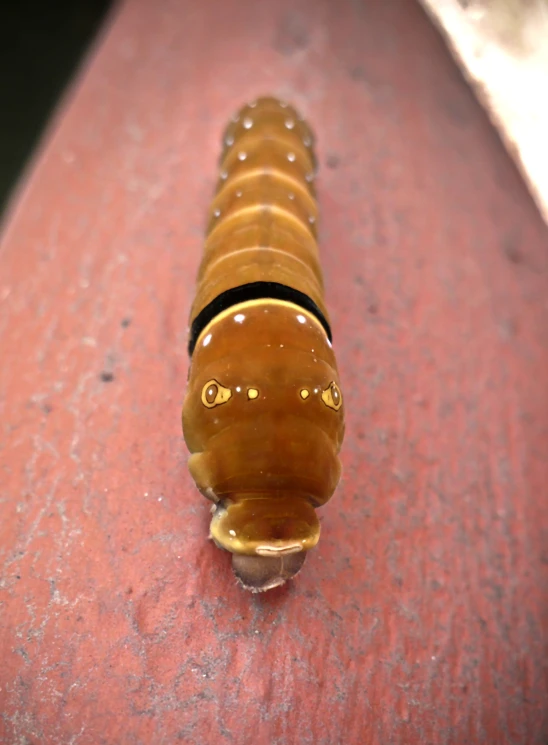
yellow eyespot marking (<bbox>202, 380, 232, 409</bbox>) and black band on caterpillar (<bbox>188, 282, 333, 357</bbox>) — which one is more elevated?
black band on caterpillar (<bbox>188, 282, 333, 357</bbox>)

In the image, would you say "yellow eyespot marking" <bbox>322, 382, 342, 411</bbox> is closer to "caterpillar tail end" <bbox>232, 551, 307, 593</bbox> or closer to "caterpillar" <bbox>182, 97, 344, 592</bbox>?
"caterpillar" <bbox>182, 97, 344, 592</bbox>

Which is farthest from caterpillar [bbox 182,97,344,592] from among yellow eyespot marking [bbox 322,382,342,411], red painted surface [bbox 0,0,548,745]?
red painted surface [bbox 0,0,548,745]

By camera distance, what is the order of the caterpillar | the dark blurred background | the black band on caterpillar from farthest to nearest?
1. the dark blurred background
2. the black band on caterpillar
3. the caterpillar

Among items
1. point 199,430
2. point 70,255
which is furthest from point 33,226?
point 199,430

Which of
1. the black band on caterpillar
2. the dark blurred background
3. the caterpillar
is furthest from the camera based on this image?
the dark blurred background

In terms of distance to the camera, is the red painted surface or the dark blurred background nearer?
the red painted surface

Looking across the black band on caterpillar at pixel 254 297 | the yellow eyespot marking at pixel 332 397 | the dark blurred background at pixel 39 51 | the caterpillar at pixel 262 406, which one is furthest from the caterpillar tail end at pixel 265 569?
the dark blurred background at pixel 39 51

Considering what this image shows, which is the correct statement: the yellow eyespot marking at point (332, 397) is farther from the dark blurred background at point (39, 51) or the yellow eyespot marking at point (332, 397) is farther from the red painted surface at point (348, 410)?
the dark blurred background at point (39, 51)

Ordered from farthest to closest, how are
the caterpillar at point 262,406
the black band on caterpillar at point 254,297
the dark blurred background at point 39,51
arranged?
the dark blurred background at point 39,51 < the black band on caterpillar at point 254,297 < the caterpillar at point 262,406
